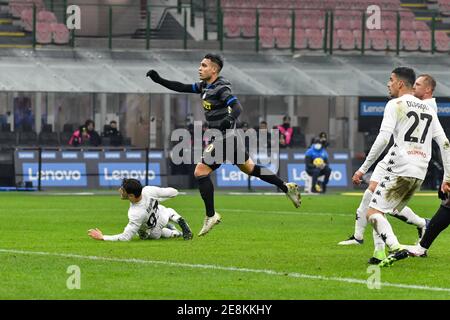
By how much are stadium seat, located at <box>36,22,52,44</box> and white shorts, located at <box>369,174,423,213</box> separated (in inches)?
1106

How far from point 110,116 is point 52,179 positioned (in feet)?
13.8

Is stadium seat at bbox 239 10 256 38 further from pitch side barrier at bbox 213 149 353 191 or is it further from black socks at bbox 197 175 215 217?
black socks at bbox 197 175 215 217

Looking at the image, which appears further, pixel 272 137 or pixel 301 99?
pixel 301 99

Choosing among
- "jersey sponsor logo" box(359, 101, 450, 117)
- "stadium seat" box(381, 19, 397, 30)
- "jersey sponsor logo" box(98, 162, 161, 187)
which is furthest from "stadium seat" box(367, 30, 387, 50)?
"jersey sponsor logo" box(98, 162, 161, 187)

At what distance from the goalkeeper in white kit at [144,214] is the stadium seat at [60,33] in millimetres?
23896

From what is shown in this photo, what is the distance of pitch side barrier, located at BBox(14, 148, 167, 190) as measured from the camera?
37.3 metres

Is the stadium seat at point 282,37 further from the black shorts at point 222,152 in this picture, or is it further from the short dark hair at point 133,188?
the short dark hair at point 133,188

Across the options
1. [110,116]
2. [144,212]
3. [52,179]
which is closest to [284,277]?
[144,212]

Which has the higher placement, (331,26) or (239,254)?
(331,26)

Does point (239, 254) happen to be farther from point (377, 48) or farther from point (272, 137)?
point (377, 48)

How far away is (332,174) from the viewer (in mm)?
39969

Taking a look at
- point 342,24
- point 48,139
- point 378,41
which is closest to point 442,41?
point 378,41

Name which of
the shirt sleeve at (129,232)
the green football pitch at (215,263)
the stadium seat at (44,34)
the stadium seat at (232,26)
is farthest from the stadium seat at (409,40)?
the shirt sleeve at (129,232)
